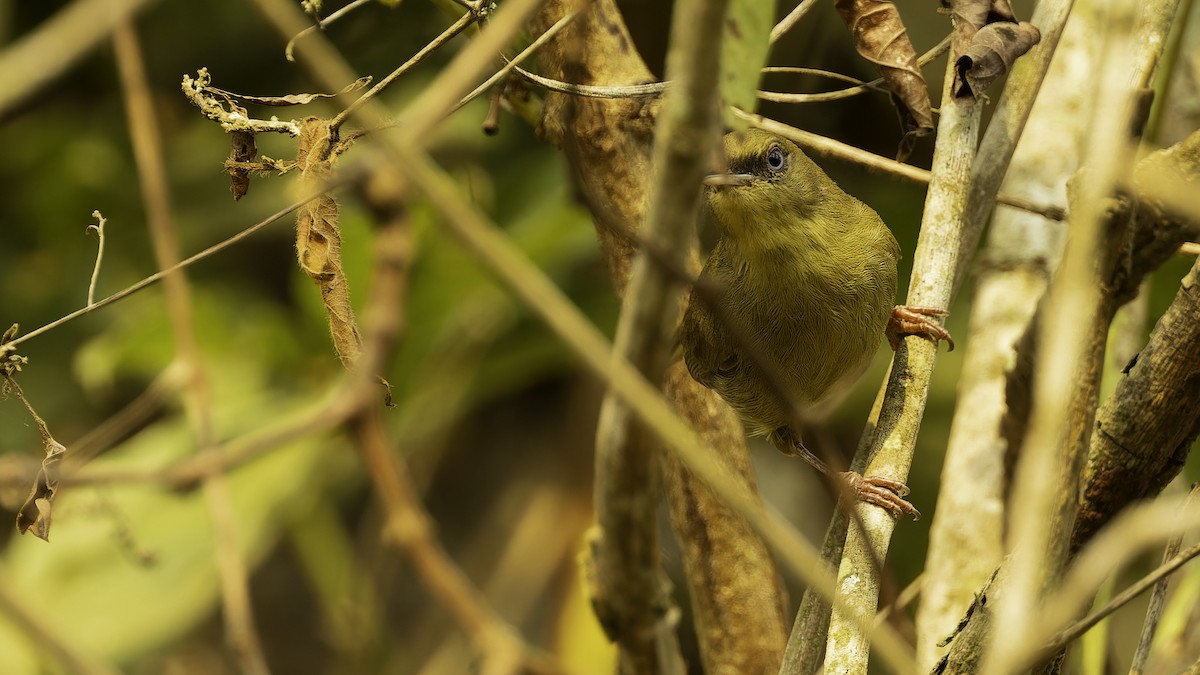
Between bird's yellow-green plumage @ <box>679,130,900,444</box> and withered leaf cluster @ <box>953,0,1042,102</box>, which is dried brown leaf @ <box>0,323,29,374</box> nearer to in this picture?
bird's yellow-green plumage @ <box>679,130,900,444</box>

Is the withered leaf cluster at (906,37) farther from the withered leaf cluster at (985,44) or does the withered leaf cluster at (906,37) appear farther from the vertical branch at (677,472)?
the vertical branch at (677,472)

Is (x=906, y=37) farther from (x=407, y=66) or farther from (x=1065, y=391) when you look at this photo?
(x=1065, y=391)

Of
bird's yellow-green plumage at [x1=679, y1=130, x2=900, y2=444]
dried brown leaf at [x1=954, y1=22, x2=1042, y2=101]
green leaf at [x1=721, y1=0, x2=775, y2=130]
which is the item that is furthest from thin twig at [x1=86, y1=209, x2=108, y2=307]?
dried brown leaf at [x1=954, y1=22, x2=1042, y2=101]

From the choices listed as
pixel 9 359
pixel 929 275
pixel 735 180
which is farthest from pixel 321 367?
pixel 929 275

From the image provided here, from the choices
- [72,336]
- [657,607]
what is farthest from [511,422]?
[657,607]

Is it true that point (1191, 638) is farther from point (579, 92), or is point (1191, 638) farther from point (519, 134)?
point (519, 134)

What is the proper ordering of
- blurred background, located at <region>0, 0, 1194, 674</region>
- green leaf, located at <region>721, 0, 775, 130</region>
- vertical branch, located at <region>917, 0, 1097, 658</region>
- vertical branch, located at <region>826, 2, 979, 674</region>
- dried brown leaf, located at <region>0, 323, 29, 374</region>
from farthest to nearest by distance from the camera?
blurred background, located at <region>0, 0, 1194, 674</region> < vertical branch, located at <region>917, 0, 1097, 658</region> < vertical branch, located at <region>826, 2, 979, 674</region> < dried brown leaf, located at <region>0, 323, 29, 374</region> < green leaf, located at <region>721, 0, 775, 130</region>

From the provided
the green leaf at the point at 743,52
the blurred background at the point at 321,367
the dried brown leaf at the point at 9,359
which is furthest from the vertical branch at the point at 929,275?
the blurred background at the point at 321,367
